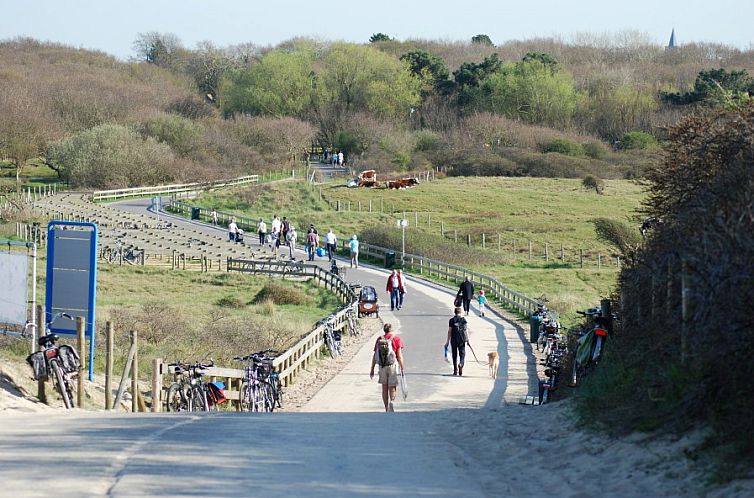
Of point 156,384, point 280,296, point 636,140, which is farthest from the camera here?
point 636,140

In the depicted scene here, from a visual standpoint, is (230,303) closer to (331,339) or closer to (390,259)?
(331,339)

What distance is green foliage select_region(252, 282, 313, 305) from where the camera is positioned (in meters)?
42.5

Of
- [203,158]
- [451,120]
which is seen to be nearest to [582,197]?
[203,158]

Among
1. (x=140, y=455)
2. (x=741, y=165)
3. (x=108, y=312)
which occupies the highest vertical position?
(x=741, y=165)

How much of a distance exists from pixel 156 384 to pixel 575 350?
6953 millimetres

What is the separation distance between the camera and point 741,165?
501 inches

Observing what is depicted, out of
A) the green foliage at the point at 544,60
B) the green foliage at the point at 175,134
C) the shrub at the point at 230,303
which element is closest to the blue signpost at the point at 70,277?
the shrub at the point at 230,303

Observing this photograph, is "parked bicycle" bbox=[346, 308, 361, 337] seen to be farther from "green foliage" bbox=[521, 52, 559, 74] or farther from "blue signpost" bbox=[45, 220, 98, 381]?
"green foliage" bbox=[521, 52, 559, 74]

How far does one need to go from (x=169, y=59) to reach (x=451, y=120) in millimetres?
66854

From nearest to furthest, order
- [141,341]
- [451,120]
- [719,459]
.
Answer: [719,459], [141,341], [451,120]

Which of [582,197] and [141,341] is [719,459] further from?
[582,197]

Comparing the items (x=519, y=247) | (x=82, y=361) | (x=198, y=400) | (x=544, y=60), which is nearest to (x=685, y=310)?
(x=82, y=361)

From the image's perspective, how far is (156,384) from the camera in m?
18.8

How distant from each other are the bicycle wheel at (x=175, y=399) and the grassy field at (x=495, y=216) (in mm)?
23828
